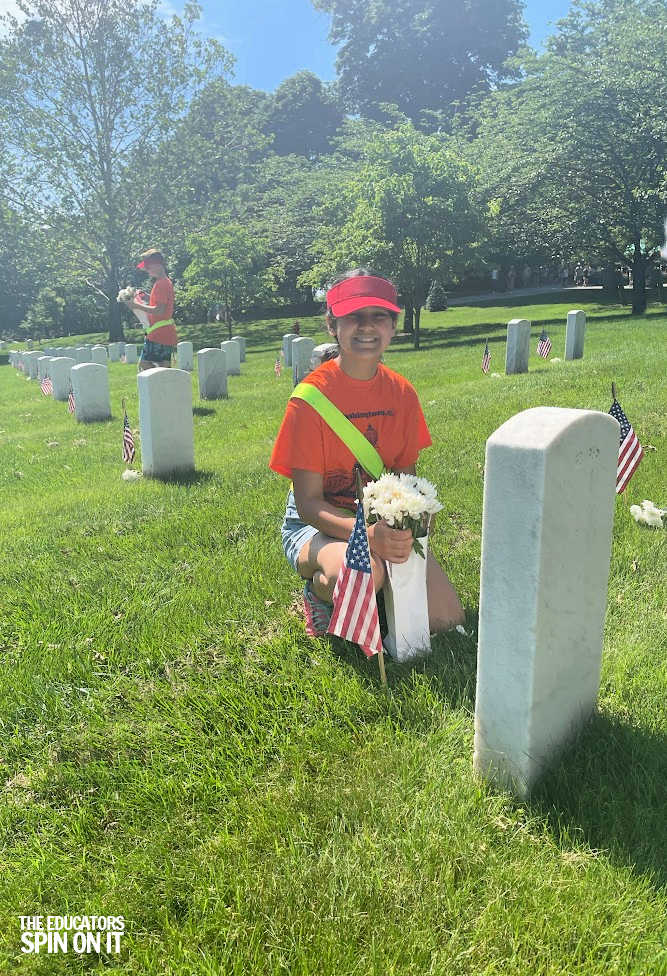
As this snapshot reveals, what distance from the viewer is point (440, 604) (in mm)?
3664

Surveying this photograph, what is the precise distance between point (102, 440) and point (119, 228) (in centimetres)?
2826

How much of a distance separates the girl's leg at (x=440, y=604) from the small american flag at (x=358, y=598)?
0.62 m

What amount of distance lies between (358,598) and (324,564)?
0.40m

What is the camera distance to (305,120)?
6512cm

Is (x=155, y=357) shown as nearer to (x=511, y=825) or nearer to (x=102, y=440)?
(x=102, y=440)

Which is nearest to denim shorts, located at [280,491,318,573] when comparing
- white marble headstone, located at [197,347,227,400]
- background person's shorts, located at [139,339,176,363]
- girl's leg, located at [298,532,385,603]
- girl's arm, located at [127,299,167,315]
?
girl's leg, located at [298,532,385,603]

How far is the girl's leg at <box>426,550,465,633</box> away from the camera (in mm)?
3666

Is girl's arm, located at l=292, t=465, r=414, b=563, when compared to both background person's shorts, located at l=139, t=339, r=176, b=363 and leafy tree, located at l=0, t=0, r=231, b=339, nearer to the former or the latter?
background person's shorts, located at l=139, t=339, r=176, b=363

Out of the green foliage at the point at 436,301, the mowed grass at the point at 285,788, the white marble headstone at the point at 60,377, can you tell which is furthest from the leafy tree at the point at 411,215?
the mowed grass at the point at 285,788

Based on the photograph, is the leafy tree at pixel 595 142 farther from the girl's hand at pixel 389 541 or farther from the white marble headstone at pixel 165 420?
the girl's hand at pixel 389 541

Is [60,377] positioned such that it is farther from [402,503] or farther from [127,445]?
[402,503]

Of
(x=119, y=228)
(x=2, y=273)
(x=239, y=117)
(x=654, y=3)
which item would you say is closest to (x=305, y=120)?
(x=239, y=117)

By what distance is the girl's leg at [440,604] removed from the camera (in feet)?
12.0

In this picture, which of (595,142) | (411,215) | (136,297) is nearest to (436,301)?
(595,142)
